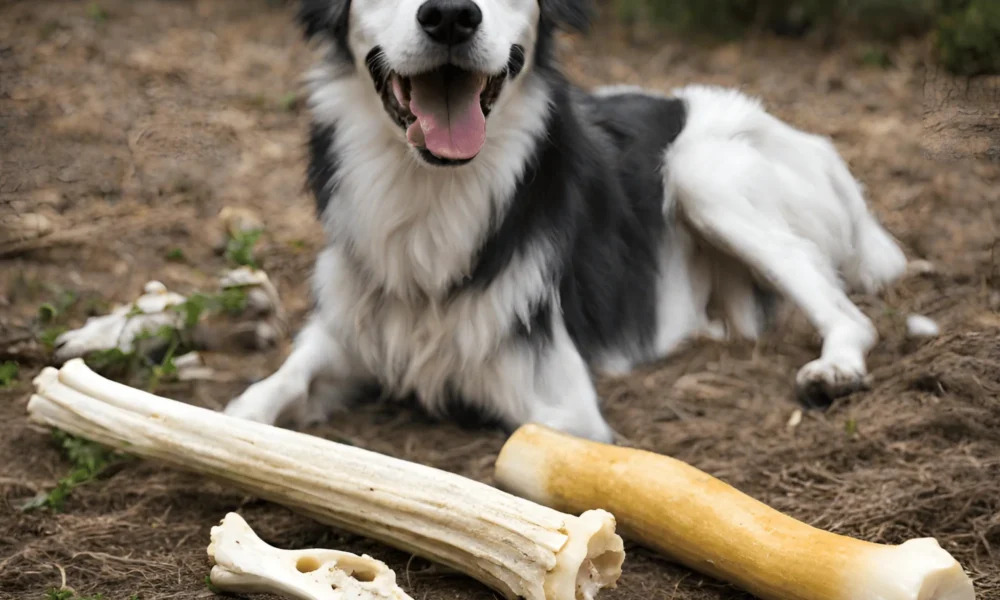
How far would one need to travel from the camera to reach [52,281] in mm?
4492

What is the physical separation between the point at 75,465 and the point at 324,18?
162cm

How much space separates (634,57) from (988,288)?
4.12 metres

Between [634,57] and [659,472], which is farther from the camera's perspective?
[634,57]

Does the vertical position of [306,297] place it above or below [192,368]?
below

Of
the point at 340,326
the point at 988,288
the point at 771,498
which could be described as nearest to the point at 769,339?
the point at 988,288

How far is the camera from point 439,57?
3.05 m

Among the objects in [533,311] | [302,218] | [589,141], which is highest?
[589,141]

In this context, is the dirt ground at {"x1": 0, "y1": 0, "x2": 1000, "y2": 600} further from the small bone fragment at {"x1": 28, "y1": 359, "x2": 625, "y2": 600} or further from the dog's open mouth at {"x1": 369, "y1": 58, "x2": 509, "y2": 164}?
the dog's open mouth at {"x1": 369, "y1": 58, "x2": 509, "y2": 164}

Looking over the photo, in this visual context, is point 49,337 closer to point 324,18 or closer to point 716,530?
point 324,18

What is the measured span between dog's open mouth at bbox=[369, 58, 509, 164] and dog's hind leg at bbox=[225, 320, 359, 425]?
891mm

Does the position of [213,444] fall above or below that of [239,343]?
above

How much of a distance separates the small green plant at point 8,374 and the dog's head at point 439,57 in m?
1.58

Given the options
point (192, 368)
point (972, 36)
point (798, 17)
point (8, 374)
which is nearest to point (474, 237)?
point (192, 368)

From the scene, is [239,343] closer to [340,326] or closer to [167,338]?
[167,338]
